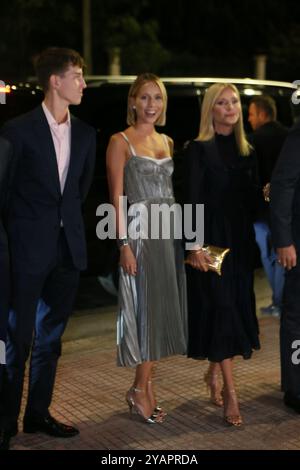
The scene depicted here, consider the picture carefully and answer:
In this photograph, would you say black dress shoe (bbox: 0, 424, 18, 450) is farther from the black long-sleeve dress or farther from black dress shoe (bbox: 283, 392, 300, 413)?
black dress shoe (bbox: 283, 392, 300, 413)

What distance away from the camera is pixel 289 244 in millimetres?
4137

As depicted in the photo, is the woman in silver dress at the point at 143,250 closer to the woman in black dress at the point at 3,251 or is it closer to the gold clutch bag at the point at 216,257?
the gold clutch bag at the point at 216,257

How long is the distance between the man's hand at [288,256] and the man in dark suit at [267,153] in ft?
6.37

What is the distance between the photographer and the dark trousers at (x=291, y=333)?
14.0ft

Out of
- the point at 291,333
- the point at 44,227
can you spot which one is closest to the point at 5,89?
the point at 44,227

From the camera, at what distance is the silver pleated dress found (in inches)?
161

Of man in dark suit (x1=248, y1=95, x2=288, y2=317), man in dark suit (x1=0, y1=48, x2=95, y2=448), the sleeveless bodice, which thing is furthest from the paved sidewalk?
the sleeveless bodice

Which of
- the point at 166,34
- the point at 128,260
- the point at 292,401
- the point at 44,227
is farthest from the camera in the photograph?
the point at 166,34

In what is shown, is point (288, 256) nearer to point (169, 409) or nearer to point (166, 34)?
point (169, 409)

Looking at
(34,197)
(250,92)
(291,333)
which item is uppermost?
(250,92)

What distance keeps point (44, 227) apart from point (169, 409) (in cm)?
140

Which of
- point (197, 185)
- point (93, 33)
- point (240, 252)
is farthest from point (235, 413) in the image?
point (93, 33)

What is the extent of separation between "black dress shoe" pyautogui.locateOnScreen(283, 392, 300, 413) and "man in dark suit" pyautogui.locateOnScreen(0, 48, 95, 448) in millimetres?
1312

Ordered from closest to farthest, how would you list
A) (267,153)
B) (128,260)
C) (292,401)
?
(128,260) < (292,401) < (267,153)
